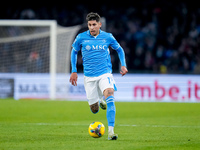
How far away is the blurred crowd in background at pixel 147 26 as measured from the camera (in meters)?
24.2

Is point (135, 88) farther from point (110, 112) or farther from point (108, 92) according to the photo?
point (110, 112)

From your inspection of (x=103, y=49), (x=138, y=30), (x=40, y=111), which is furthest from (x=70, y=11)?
(x=103, y=49)

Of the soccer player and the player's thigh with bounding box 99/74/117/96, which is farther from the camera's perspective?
the soccer player

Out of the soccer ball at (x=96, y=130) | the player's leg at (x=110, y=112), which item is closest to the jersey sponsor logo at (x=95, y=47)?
the player's leg at (x=110, y=112)

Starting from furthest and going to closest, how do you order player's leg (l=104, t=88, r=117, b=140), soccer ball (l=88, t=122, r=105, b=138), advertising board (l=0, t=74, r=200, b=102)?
advertising board (l=0, t=74, r=200, b=102) < soccer ball (l=88, t=122, r=105, b=138) < player's leg (l=104, t=88, r=117, b=140)

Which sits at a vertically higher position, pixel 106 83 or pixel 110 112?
pixel 106 83

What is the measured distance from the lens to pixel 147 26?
26281 millimetres

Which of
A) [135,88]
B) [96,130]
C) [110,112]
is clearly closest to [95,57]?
[110,112]

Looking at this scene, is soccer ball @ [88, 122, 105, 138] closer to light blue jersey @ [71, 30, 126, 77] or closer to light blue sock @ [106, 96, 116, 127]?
light blue sock @ [106, 96, 116, 127]

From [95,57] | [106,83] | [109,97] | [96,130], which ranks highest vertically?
[95,57]

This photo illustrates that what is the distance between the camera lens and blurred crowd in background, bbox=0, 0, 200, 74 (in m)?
24.2

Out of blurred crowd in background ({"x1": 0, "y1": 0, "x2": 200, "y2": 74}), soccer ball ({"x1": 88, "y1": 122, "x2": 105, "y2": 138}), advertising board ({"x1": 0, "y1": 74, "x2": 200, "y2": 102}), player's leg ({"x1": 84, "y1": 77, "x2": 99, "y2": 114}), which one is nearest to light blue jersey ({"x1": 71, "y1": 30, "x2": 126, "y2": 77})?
player's leg ({"x1": 84, "y1": 77, "x2": 99, "y2": 114})

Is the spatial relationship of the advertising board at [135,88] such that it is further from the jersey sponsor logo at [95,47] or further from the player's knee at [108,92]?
the player's knee at [108,92]

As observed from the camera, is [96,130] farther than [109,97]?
No
